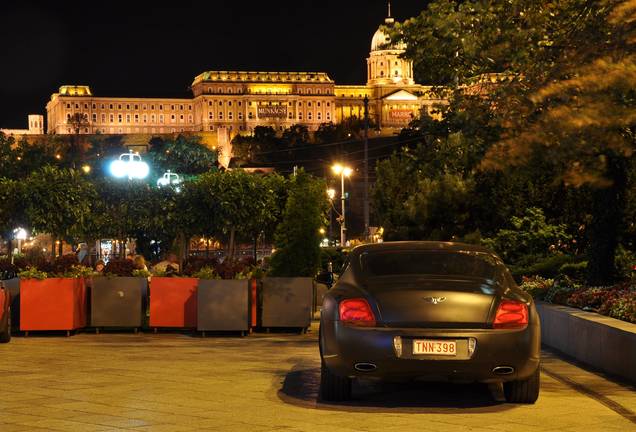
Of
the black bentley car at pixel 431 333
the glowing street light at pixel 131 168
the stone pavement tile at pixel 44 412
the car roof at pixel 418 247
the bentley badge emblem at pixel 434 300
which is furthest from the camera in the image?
the glowing street light at pixel 131 168

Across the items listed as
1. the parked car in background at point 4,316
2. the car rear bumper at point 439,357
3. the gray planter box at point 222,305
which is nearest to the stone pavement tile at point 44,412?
the car rear bumper at point 439,357

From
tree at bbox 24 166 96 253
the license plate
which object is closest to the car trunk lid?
the license plate

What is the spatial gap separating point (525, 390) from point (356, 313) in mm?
1615

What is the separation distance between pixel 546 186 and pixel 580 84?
22942mm

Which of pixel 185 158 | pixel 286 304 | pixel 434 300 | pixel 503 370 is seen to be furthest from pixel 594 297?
pixel 185 158

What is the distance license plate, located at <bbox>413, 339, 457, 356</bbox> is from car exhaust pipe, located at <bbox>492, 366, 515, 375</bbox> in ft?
1.23

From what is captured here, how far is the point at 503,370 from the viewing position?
386 inches

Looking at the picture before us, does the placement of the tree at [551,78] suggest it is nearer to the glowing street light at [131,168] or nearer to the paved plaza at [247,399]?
the paved plaza at [247,399]

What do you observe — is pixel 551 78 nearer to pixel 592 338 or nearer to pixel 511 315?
pixel 511 315

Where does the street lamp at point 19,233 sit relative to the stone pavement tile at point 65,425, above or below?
above

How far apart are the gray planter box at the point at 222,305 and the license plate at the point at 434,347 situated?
8.74 metres

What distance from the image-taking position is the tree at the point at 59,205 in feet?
143

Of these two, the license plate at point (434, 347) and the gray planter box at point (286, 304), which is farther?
the gray planter box at point (286, 304)

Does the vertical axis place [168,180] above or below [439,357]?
above
